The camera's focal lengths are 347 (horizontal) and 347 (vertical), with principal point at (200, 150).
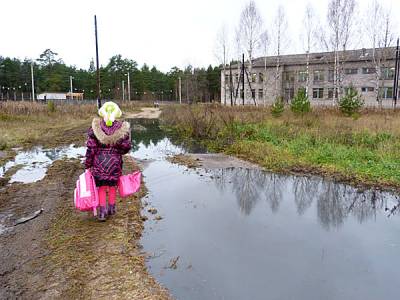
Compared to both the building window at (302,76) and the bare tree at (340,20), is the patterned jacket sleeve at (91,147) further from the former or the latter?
the building window at (302,76)

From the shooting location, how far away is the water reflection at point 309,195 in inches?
238

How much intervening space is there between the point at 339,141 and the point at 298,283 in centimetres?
889

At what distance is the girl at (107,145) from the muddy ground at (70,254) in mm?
727

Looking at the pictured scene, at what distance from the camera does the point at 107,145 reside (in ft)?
15.9

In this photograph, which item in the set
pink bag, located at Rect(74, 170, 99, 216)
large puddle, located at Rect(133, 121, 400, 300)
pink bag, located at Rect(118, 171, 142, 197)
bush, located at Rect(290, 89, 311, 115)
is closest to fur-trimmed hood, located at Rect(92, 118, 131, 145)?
pink bag, located at Rect(74, 170, 99, 216)

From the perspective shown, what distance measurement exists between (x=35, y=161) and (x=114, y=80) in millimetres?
68915

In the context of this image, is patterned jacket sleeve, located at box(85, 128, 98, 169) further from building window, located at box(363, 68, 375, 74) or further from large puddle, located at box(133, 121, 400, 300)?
building window, located at box(363, 68, 375, 74)

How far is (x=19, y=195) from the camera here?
659cm

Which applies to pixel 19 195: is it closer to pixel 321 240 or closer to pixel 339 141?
pixel 321 240

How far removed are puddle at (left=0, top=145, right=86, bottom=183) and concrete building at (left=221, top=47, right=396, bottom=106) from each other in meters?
26.7

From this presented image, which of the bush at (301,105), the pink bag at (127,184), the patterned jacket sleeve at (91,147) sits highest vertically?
the bush at (301,105)

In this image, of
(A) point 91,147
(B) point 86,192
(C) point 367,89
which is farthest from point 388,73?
(B) point 86,192

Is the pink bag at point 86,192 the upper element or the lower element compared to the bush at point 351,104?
lower

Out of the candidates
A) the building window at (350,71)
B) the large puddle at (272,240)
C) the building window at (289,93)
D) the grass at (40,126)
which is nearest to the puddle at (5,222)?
the large puddle at (272,240)
